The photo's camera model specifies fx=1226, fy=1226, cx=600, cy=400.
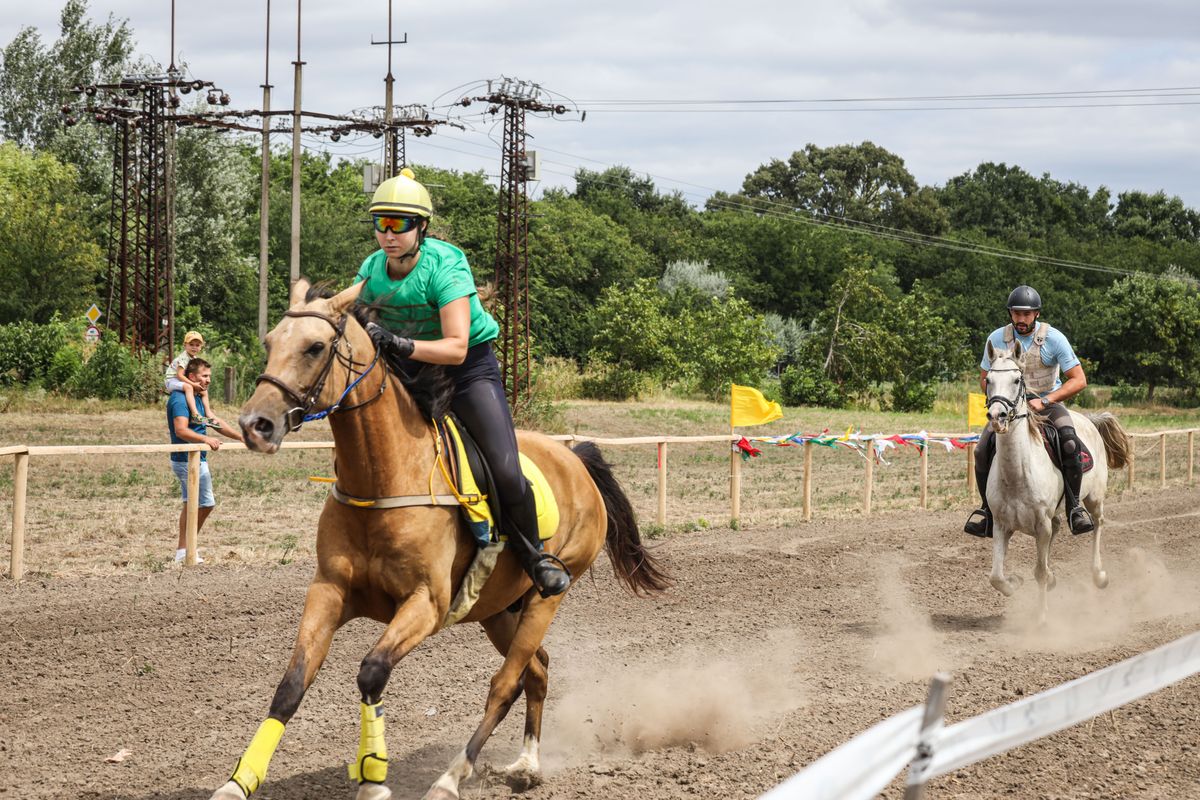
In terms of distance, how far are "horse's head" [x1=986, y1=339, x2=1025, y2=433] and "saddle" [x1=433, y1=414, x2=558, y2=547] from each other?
5.02m

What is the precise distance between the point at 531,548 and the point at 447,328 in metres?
1.06

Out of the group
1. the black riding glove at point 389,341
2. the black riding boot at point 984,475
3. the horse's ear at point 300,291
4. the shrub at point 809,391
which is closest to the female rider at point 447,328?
the black riding glove at point 389,341

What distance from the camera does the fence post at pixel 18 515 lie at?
30.6ft

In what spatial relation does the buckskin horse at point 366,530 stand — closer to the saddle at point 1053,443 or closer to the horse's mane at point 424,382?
the horse's mane at point 424,382

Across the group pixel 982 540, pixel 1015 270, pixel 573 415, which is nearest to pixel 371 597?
pixel 982 540

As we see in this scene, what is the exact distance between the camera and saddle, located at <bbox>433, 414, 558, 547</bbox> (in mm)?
4945

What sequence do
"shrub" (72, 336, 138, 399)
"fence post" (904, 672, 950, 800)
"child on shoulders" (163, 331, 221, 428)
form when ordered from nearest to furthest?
"fence post" (904, 672, 950, 800)
"child on shoulders" (163, 331, 221, 428)
"shrub" (72, 336, 138, 399)

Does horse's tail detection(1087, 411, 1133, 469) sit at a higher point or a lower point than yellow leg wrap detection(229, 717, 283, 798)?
higher

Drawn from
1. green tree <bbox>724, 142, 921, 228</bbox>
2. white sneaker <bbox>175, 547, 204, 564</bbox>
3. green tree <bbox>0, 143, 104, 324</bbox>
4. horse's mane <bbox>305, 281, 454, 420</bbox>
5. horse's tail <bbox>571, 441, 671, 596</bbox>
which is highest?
green tree <bbox>724, 142, 921, 228</bbox>

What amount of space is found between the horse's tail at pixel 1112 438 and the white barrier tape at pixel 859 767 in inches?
361

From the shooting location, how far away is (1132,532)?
15.0 m

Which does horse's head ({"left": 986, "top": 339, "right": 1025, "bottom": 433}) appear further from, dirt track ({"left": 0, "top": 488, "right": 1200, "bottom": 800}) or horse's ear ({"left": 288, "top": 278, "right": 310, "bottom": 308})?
horse's ear ({"left": 288, "top": 278, "right": 310, "bottom": 308})

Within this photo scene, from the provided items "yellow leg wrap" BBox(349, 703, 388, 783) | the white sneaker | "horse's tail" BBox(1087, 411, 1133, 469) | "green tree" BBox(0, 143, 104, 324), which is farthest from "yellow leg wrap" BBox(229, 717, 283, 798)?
"green tree" BBox(0, 143, 104, 324)

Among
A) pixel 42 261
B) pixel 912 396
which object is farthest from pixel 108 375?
pixel 912 396
